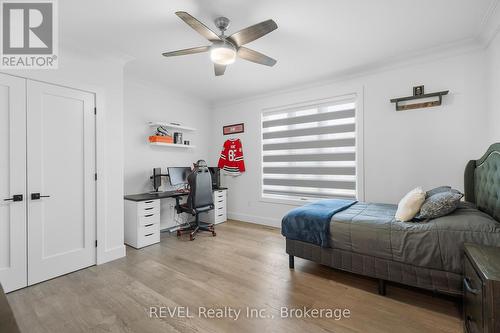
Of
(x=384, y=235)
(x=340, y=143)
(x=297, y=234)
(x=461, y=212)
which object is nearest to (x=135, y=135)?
(x=297, y=234)

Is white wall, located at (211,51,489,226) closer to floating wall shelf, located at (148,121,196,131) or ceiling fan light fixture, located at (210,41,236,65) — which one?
ceiling fan light fixture, located at (210,41,236,65)

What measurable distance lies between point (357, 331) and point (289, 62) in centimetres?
326

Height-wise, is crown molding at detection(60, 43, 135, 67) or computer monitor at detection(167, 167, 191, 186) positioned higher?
crown molding at detection(60, 43, 135, 67)

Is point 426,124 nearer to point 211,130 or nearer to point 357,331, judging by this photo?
point 357,331

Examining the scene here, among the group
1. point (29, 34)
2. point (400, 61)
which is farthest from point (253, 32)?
point (400, 61)

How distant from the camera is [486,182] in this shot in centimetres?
225

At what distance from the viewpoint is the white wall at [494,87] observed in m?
2.39

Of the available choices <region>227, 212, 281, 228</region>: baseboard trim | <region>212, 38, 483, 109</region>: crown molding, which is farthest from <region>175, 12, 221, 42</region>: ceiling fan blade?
<region>227, 212, 281, 228</region>: baseboard trim

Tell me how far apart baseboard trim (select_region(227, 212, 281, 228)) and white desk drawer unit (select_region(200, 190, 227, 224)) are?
0.84 ft

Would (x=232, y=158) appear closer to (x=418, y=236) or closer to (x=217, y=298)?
(x=217, y=298)

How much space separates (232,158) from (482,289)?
171 inches

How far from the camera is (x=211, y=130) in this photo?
5547 millimetres

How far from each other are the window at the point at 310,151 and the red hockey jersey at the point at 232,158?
55 cm

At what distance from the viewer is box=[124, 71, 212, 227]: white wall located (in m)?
3.92
